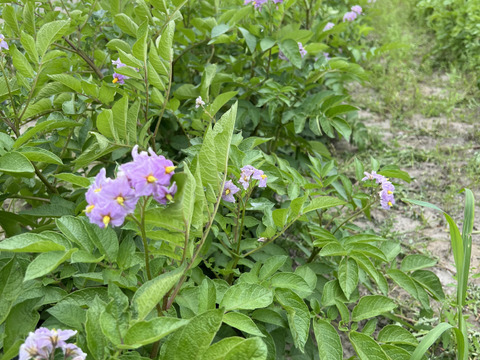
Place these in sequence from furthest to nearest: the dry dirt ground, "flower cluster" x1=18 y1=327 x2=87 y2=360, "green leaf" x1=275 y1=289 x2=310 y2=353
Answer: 1. the dry dirt ground
2. "green leaf" x1=275 y1=289 x2=310 y2=353
3. "flower cluster" x1=18 y1=327 x2=87 y2=360

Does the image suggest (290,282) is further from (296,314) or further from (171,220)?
(171,220)

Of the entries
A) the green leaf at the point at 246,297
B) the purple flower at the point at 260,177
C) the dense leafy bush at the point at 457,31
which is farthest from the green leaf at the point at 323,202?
the dense leafy bush at the point at 457,31

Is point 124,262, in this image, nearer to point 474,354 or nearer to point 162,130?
point 162,130

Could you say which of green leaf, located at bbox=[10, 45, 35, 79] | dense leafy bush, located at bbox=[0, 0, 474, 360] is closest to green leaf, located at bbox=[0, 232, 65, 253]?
dense leafy bush, located at bbox=[0, 0, 474, 360]

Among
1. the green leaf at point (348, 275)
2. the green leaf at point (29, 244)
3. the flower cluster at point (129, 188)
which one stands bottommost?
the green leaf at point (348, 275)

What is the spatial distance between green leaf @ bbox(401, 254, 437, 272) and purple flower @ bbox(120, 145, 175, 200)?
1012 mm

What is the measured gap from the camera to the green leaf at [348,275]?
1200mm

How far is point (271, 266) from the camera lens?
1188 millimetres

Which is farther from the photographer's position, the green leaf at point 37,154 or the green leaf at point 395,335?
the green leaf at point 395,335

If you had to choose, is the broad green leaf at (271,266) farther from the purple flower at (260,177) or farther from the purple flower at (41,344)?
the purple flower at (41,344)

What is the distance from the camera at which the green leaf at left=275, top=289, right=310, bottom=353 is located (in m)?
1.03

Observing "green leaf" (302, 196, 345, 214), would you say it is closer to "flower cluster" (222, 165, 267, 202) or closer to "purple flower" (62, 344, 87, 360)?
"flower cluster" (222, 165, 267, 202)

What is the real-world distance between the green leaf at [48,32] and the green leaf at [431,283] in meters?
1.31

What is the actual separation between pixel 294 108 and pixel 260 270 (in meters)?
0.97
